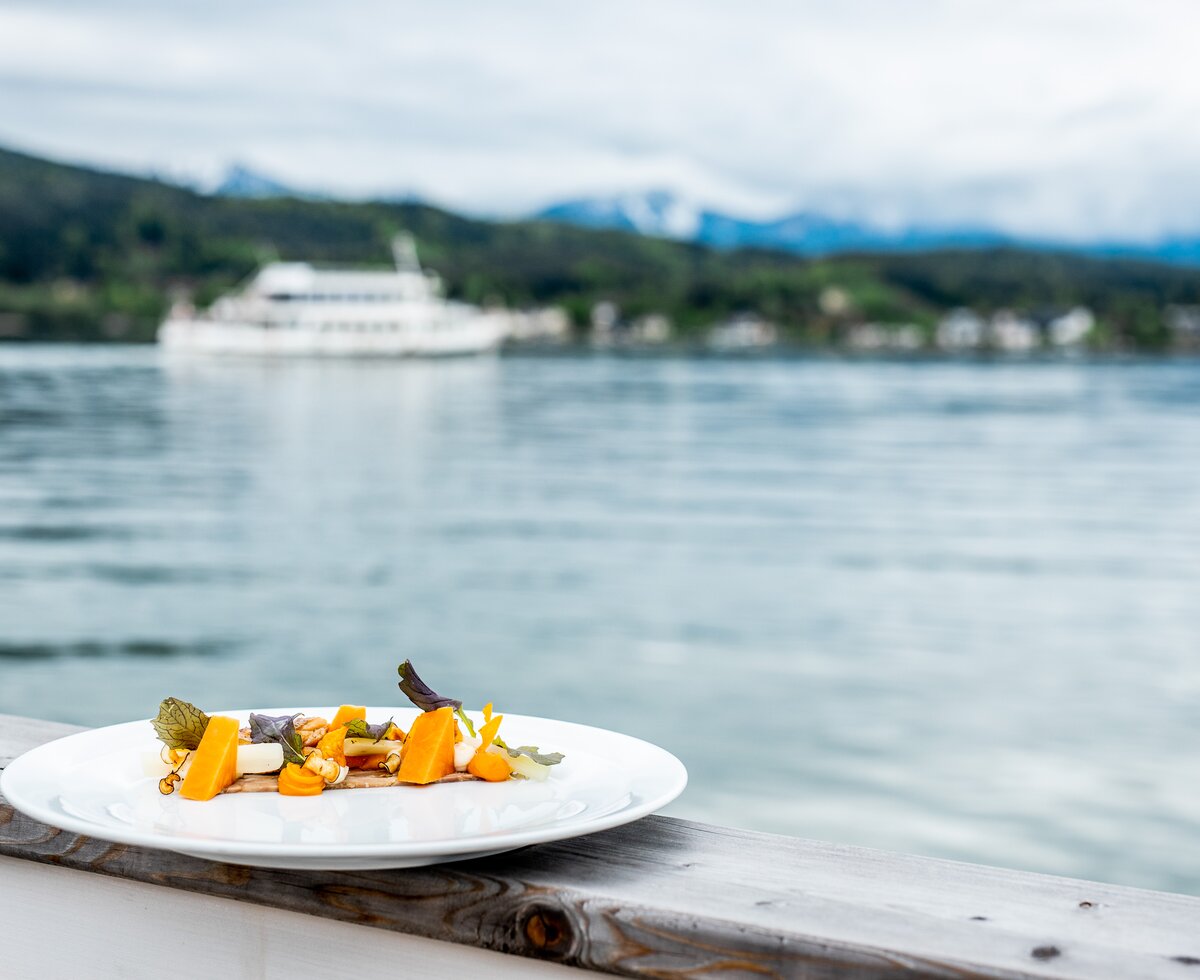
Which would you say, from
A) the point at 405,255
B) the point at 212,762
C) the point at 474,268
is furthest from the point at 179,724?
the point at 474,268

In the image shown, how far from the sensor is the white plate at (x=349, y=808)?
35.6 inches

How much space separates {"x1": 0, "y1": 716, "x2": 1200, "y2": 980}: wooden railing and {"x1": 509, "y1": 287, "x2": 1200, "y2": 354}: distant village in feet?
290

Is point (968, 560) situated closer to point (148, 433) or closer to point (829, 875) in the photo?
point (829, 875)

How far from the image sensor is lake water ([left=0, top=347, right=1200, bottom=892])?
6562mm

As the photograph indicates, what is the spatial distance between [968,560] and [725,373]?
1890 inches

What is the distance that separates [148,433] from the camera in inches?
1062

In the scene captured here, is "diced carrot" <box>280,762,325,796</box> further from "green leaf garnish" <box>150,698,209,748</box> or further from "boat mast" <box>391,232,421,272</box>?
"boat mast" <box>391,232,421,272</box>

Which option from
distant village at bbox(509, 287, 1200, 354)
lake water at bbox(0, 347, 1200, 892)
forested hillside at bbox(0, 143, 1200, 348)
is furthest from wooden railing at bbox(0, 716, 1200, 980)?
distant village at bbox(509, 287, 1200, 354)

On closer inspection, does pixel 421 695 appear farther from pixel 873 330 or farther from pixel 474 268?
pixel 873 330

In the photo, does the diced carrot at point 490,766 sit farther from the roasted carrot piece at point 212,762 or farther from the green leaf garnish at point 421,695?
the roasted carrot piece at point 212,762

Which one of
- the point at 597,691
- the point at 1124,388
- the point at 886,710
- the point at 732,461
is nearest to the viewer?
the point at 886,710

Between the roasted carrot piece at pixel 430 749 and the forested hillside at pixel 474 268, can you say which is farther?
the forested hillside at pixel 474 268

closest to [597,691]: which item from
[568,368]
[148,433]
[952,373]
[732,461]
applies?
[732,461]

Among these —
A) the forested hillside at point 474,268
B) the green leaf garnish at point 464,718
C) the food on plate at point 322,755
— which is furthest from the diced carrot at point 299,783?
the forested hillside at point 474,268
